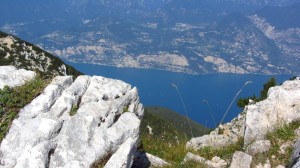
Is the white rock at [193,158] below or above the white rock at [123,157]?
below

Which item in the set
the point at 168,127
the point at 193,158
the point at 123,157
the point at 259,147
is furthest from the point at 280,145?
the point at 168,127

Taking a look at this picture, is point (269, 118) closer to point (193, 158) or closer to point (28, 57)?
point (193, 158)

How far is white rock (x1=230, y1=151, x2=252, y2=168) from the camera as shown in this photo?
10.4 m

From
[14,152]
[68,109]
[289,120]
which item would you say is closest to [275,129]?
[289,120]

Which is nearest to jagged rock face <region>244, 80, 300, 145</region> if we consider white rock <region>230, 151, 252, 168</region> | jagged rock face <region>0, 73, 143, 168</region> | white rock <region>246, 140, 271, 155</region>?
white rock <region>246, 140, 271, 155</region>

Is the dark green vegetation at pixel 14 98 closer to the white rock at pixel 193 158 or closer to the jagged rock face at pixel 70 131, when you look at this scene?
the jagged rock face at pixel 70 131

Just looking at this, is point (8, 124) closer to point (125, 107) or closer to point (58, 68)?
point (125, 107)

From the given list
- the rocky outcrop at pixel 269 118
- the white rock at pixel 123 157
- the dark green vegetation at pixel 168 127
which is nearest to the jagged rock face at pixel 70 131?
the white rock at pixel 123 157

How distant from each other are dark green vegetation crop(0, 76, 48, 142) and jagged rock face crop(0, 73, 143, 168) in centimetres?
15

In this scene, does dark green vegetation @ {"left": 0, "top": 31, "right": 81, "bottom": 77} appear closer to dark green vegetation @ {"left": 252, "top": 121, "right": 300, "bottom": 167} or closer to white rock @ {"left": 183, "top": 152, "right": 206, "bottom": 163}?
white rock @ {"left": 183, "top": 152, "right": 206, "bottom": 163}

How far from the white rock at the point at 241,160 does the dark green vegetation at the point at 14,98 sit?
5229 millimetres

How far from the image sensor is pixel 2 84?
1097 centimetres

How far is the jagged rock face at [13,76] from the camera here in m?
11.1

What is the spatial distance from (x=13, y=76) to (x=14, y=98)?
150 centimetres
